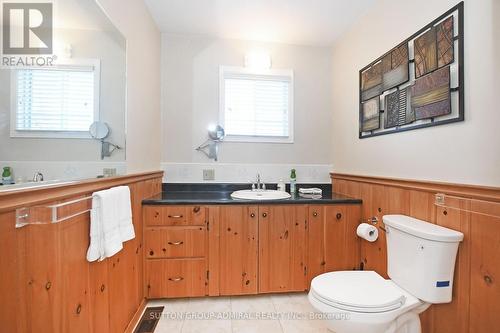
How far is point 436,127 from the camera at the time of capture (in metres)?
1.29

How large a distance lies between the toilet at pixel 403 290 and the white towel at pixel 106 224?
1.09 meters

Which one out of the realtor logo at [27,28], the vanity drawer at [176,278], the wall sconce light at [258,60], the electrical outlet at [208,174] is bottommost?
the vanity drawer at [176,278]

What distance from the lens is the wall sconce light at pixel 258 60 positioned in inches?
93.5

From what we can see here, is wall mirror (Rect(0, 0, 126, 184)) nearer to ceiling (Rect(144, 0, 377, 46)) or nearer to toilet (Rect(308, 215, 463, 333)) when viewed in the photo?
ceiling (Rect(144, 0, 377, 46))

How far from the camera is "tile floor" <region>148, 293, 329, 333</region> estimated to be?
5.26ft


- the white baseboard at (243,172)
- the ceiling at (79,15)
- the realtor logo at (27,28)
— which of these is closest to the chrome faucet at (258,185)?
the white baseboard at (243,172)

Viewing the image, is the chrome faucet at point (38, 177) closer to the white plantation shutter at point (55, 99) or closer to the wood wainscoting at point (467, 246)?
the white plantation shutter at point (55, 99)

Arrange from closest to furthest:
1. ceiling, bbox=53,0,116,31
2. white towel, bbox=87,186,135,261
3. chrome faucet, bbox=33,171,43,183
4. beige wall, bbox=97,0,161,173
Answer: chrome faucet, bbox=33,171,43,183 → ceiling, bbox=53,0,116,31 → white towel, bbox=87,186,135,261 → beige wall, bbox=97,0,161,173

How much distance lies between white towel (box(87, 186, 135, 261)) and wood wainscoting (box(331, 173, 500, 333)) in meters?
1.70

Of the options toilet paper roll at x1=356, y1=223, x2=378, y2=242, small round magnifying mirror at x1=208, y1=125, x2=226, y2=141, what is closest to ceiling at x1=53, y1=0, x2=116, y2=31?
small round magnifying mirror at x1=208, y1=125, x2=226, y2=141

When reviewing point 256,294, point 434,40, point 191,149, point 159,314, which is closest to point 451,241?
point 434,40

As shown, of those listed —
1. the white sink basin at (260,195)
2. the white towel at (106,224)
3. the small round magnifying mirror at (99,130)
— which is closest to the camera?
the white towel at (106,224)

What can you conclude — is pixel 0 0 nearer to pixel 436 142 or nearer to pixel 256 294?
pixel 436 142

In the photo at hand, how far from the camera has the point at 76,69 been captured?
3.48 feet
